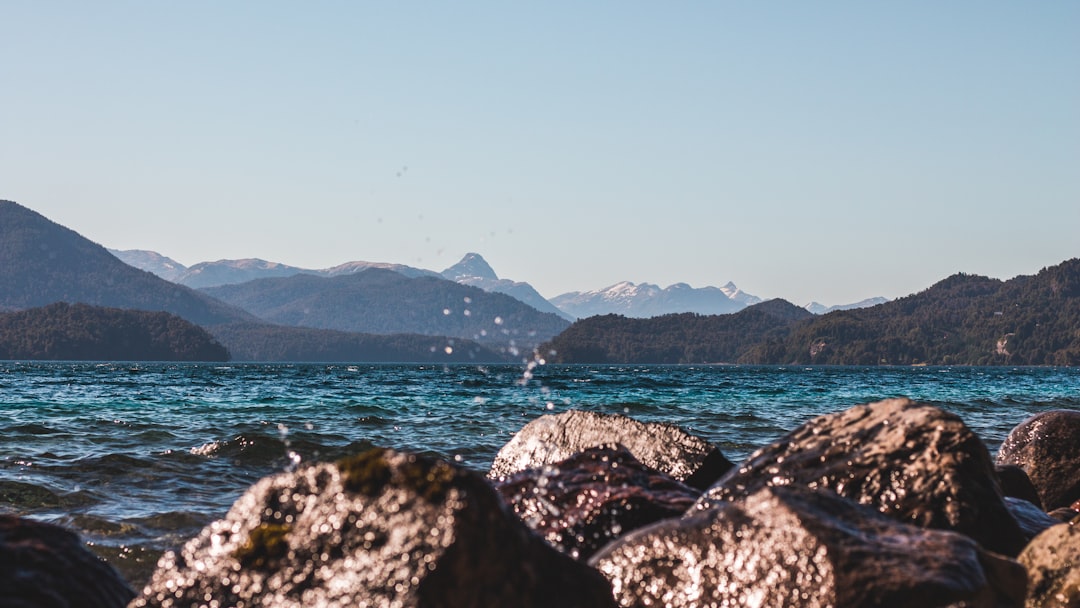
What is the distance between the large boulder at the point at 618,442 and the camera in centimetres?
1013

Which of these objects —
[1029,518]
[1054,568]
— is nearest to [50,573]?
[1054,568]

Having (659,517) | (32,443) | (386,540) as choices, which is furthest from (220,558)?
(32,443)

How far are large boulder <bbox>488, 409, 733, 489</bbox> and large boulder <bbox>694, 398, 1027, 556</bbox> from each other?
2248mm

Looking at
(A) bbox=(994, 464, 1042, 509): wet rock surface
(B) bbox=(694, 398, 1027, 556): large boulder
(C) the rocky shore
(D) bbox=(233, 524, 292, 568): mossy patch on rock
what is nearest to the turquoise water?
(C) the rocky shore

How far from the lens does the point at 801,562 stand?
214 inches

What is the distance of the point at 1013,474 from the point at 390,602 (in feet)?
26.2

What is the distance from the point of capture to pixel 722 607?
5570 mm

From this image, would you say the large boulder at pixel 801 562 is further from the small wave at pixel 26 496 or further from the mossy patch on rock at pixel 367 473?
the small wave at pixel 26 496

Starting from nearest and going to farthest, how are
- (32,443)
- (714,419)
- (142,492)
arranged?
(142,492)
(32,443)
(714,419)

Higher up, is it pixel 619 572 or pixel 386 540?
pixel 386 540

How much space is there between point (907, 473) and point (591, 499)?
7.45 ft

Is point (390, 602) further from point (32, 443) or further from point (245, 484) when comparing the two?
point (32, 443)

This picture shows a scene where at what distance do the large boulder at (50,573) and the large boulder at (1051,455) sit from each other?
965 centimetres

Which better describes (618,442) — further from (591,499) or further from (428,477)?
(428,477)
